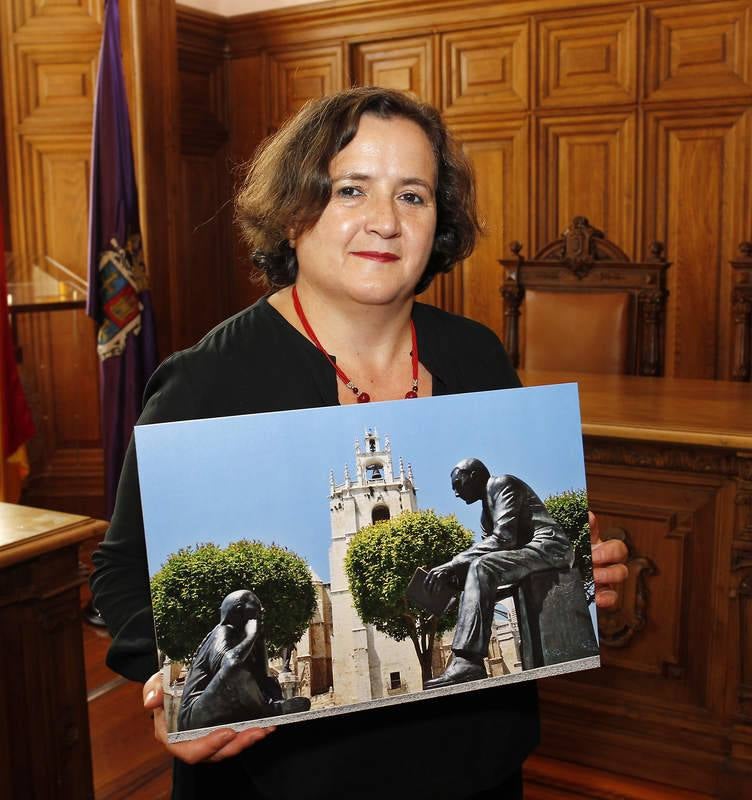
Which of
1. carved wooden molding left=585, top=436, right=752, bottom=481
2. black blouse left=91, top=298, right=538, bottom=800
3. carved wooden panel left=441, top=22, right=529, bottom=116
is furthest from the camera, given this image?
carved wooden panel left=441, top=22, right=529, bottom=116

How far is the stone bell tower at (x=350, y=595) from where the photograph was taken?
3.74 ft

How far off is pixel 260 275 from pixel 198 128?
450 cm

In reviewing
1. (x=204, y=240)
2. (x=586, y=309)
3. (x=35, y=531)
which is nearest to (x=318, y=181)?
(x=35, y=531)

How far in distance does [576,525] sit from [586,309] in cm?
288

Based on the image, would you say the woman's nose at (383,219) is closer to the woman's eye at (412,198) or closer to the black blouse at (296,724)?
the woman's eye at (412,198)

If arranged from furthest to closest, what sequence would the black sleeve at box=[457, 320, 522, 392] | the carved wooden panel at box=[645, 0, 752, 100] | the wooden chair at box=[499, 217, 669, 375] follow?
the carved wooden panel at box=[645, 0, 752, 100]
the wooden chair at box=[499, 217, 669, 375]
the black sleeve at box=[457, 320, 522, 392]

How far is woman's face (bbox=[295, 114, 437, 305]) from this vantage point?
127cm

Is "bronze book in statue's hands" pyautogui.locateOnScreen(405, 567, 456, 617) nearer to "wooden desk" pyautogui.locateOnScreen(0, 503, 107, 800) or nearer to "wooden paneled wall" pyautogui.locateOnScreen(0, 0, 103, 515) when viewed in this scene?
"wooden desk" pyautogui.locateOnScreen(0, 503, 107, 800)

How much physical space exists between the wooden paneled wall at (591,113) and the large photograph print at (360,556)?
357 cm

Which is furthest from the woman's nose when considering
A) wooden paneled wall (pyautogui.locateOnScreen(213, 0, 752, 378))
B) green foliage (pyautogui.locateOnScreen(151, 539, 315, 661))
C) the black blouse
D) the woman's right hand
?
wooden paneled wall (pyautogui.locateOnScreen(213, 0, 752, 378))

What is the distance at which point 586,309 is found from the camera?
4023mm

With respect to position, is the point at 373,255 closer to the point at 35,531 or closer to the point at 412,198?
the point at 412,198

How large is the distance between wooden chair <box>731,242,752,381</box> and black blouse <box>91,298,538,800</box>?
9.83 ft

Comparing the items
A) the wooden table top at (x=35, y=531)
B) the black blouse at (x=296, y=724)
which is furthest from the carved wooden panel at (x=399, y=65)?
the black blouse at (x=296, y=724)
